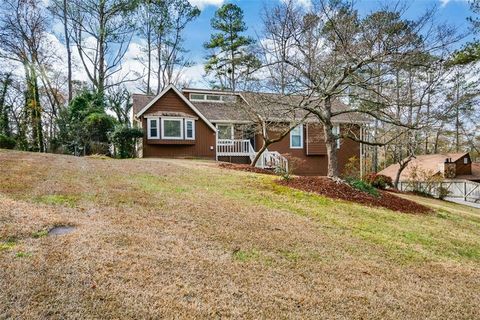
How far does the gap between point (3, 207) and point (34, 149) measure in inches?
808

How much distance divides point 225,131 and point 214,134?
1.37m

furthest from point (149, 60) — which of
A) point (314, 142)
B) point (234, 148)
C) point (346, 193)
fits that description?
point (346, 193)

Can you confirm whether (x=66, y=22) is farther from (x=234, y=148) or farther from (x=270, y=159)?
(x=270, y=159)

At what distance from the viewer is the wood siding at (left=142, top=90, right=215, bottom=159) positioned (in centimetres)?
1981

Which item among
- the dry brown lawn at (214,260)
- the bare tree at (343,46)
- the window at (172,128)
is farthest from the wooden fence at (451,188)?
the window at (172,128)

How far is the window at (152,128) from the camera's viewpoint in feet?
64.8

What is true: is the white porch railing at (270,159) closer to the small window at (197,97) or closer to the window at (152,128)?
the window at (152,128)

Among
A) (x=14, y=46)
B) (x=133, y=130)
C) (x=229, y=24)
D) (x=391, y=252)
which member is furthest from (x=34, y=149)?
(x=391, y=252)

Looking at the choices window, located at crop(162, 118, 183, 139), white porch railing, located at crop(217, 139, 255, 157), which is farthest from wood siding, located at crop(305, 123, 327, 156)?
window, located at crop(162, 118, 183, 139)

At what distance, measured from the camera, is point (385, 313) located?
335cm

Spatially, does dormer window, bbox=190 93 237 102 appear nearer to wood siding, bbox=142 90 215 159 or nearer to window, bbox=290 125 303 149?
wood siding, bbox=142 90 215 159

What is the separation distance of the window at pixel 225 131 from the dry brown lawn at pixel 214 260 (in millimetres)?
14520

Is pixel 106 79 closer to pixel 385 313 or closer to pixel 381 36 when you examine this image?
pixel 381 36

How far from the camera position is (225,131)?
22.4 meters
